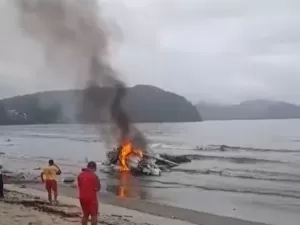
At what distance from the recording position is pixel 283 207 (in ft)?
78.5

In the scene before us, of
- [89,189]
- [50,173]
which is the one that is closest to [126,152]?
[50,173]

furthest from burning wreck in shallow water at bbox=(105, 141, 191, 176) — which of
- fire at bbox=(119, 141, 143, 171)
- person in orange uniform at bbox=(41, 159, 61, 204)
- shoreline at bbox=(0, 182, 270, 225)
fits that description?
person in orange uniform at bbox=(41, 159, 61, 204)

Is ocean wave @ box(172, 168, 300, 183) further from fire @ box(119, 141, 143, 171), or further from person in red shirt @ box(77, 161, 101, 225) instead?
person in red shirt @ box(77, 161, 101, 225)

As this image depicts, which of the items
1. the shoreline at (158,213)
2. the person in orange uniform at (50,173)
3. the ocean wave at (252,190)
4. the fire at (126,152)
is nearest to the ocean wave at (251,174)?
the fire at (126,152)

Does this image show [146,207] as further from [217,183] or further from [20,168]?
[20,168]

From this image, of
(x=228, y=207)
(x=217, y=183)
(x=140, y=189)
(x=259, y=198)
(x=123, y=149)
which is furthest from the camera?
(x=123, y=149)

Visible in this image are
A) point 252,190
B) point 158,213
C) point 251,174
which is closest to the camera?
point 158,213

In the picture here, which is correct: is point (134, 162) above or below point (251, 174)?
above

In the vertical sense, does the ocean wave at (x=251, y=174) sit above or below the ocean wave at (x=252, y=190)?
above

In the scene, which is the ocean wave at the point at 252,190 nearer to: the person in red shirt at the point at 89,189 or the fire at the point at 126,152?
the fire at the point at 126,152

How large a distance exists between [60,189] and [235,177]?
52.0 ft

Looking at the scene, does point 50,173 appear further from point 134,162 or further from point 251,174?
point 251,174

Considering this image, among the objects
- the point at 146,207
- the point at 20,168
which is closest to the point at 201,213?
the point at 146,207

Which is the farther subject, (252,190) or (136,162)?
(136,162)
